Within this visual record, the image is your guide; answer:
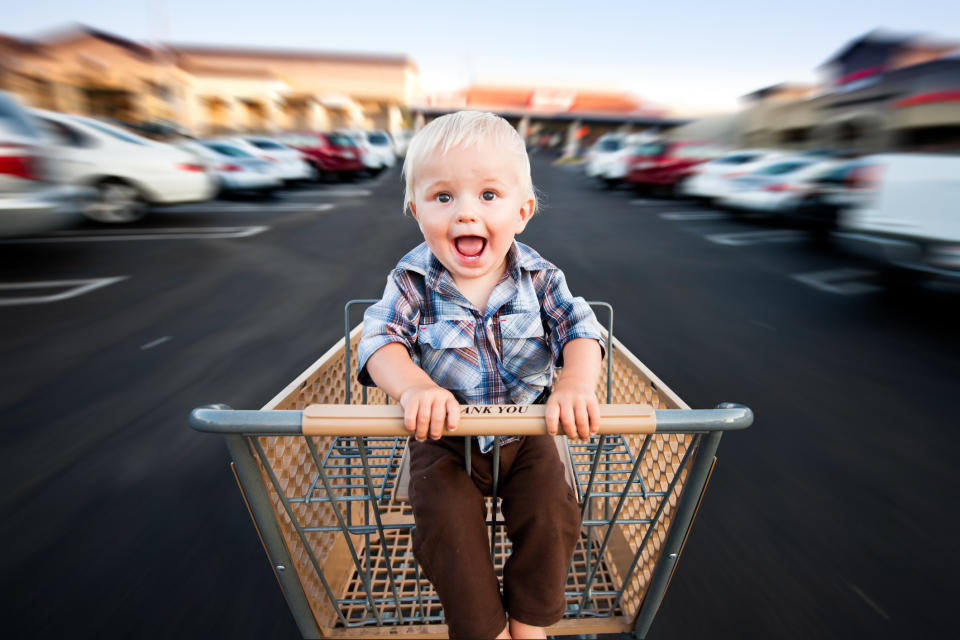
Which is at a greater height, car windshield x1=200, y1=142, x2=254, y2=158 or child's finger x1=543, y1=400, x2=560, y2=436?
child's finger x1=543, y1=400, x2=560, y2=436

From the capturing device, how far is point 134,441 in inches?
107

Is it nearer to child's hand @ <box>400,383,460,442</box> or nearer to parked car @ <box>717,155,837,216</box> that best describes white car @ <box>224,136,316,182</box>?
parked car @ <box>717,155,837,216</box>

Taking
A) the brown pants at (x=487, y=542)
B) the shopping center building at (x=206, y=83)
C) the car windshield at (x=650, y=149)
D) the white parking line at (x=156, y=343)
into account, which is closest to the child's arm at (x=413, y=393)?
the brown pants at (x=487, y=542)

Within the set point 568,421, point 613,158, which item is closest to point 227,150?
point 613,158

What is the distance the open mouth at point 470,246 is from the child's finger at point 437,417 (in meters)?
0.46

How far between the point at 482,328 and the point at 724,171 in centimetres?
1144

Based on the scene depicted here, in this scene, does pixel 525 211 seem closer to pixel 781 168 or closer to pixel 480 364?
pixel 480 364

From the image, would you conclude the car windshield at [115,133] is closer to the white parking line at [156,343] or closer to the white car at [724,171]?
the white parking line at [156,343]

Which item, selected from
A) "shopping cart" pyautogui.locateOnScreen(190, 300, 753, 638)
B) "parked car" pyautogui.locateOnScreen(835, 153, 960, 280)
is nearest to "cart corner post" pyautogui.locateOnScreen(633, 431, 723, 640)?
"shopping cart" pyautogui.locateOnScreen(190, 300, 753, 638)

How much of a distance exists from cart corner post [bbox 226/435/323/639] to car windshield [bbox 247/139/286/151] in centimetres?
1448

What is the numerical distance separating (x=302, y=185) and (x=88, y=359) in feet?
42.8

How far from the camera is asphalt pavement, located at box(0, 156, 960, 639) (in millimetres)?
1866

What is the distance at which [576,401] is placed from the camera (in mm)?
1102

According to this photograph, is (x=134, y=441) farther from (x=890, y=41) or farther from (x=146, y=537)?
(x=890, y=41)
